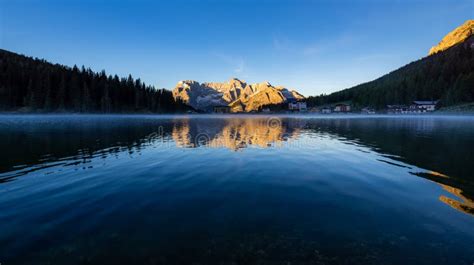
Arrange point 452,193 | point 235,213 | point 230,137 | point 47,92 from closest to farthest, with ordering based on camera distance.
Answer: point 235,213
point 452,193
point 230,137
point 47,92

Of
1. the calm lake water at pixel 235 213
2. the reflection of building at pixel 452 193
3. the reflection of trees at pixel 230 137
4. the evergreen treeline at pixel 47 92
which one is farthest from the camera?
the evergreen treeline at pixel 47 92

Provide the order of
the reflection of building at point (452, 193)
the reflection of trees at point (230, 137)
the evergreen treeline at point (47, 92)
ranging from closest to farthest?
the reflection of building at point (452, 193)
the reflection of trees at point (230, 137)
the evergreen treeline at point (47, 92)

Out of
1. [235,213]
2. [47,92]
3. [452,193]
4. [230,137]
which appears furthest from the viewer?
[47,92]

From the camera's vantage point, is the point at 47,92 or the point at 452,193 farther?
the point at 47,92

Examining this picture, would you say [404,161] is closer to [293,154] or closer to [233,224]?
[293,154]

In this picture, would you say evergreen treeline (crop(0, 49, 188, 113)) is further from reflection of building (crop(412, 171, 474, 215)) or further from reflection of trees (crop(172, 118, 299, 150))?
reflection of building (crop(412, 171, 474, 215))

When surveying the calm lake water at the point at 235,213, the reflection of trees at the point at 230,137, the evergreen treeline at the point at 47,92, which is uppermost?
the evergreen treeline at the point at 47,92

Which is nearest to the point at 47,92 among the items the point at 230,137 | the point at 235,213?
the point at 230,137

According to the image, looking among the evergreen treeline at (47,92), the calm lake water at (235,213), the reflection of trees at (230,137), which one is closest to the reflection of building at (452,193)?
the calm lake water at (235,213)

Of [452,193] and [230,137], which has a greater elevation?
[230,137]

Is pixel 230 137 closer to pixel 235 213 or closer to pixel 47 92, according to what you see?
pixel 235 213

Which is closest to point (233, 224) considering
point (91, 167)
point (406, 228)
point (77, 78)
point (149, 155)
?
point (406, 228)

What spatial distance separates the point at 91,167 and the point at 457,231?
2524cm

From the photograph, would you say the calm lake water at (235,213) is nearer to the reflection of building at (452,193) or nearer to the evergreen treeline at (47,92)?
the reflection of building at (452,193)
